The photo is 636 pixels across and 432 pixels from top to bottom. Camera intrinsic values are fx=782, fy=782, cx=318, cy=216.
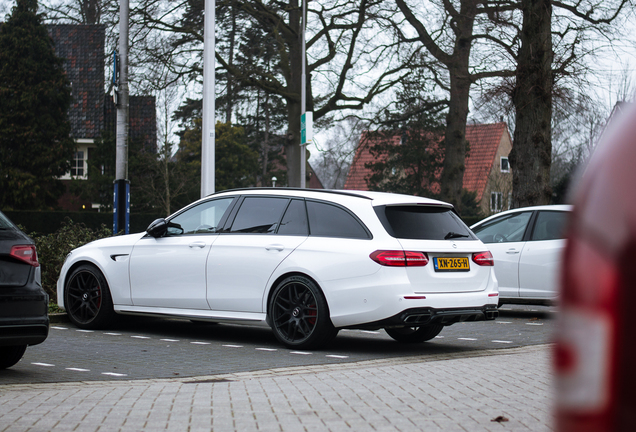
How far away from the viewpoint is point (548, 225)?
11.6 metres

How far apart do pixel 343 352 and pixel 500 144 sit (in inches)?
1998

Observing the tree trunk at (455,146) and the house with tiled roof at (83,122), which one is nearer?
the tree trunk at (455,146)

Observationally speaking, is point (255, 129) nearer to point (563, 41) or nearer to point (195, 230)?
point (563, 41)

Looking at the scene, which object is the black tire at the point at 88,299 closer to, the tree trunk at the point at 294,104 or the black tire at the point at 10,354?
the black tire at the point at 10,354

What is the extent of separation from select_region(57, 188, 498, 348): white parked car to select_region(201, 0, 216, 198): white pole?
3.60 m

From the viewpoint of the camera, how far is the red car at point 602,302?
1.16m

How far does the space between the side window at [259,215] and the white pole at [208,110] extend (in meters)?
4.35

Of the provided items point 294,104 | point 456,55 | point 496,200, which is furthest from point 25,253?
point 496,200

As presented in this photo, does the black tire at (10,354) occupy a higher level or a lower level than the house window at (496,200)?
lower

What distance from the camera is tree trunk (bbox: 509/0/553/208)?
16.7 metres

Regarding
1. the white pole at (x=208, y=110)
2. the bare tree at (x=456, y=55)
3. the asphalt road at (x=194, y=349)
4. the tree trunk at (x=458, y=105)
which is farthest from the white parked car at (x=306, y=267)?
the tree trunk at (x=458, y=105)

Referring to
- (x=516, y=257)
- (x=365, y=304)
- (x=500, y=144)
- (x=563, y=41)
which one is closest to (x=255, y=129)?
(x=500, y=144)

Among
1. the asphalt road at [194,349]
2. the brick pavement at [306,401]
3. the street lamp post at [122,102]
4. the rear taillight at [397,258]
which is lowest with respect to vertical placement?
the asphalt road at [194,349]

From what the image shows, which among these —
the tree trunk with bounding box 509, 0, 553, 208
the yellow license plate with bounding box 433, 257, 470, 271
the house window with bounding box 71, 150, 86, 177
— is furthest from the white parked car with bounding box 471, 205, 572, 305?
the house window with bounding box 71, 150, 86, 177
